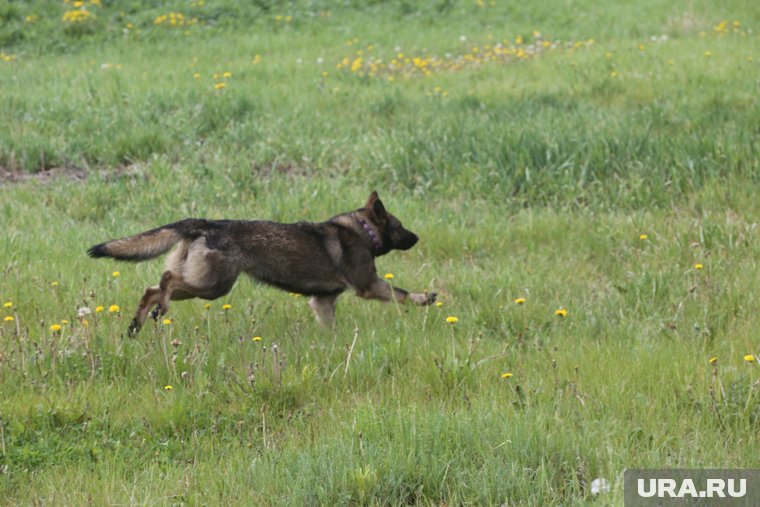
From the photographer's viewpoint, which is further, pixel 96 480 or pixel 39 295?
pixel 39 295

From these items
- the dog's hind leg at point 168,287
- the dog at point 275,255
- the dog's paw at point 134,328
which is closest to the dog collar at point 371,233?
the dog at point 275,255

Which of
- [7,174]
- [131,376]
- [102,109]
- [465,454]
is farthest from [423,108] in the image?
[465,454]

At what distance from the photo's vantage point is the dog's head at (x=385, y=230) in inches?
229

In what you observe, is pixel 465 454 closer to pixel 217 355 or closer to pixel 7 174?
pixel 217 355

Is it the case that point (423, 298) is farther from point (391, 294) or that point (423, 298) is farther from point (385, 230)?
point (385, 230)

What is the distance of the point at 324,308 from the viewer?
543cm

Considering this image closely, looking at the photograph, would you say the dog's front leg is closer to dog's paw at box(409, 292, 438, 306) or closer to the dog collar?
dog's paw at box(409, 292, 438, 306)

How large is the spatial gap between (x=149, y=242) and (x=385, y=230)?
1.59m

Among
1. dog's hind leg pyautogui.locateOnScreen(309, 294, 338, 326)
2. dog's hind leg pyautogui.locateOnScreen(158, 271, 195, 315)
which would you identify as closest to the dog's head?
dog's hind leg pyautogui.locateOnScreen(309, 294, 338, 326)

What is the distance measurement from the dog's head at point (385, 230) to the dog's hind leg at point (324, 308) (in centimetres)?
52

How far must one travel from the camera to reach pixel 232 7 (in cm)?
1574

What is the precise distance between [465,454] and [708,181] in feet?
14.9

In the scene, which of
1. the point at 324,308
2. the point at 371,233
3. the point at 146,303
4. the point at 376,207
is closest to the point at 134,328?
the point at 146,303

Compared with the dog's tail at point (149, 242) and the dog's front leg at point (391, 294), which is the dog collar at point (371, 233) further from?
the dog's tail at point (149, 242)
